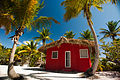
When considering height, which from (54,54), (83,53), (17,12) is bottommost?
(54,54)

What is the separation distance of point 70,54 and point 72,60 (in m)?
0.71

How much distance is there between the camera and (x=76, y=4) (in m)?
5.37

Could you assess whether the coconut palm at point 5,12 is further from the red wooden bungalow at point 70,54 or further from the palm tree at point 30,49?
the palm tree at point 30,49

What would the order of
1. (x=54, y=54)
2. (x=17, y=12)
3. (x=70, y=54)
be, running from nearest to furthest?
1. (x=17, y=12)
2. (x=70, y=54)
3. (x=54, y=54)

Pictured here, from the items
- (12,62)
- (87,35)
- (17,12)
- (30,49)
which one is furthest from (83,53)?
(87,35)

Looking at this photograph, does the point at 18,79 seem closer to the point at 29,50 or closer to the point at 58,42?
the point at 58,42

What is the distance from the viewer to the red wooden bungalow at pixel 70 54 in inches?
334

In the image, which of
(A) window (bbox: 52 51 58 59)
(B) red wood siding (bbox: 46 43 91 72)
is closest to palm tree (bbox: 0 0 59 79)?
(B) red wood siding (bbox: 46 43 91 72)

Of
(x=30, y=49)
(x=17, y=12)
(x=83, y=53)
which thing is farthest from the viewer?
(x=30, y=49)

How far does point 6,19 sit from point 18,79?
3465 millimetres

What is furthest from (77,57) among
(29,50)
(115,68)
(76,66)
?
(29,50)

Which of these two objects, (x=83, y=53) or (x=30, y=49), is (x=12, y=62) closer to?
(x=83, y=53)

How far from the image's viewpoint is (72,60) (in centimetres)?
885

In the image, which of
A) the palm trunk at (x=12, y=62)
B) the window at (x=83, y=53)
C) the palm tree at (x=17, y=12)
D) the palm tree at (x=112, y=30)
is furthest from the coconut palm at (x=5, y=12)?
the palm tree at (x=112, y=30)
